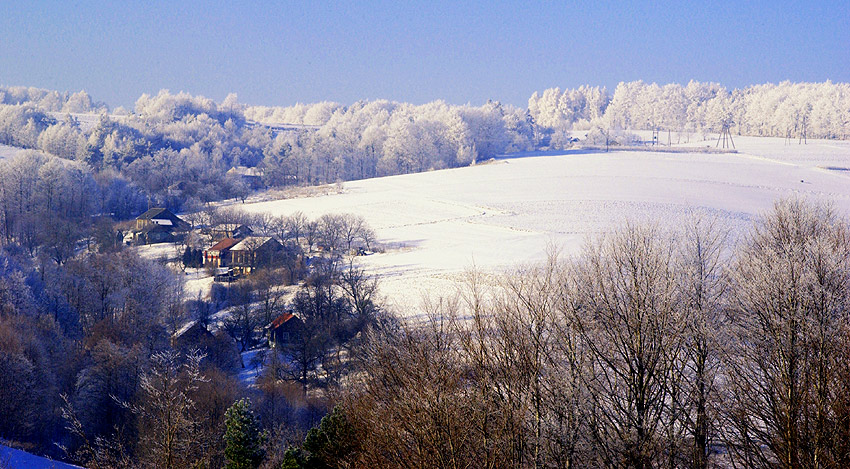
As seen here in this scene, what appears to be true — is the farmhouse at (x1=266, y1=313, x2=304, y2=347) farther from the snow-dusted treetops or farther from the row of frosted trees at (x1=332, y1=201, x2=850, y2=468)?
the snow-dusted treetops

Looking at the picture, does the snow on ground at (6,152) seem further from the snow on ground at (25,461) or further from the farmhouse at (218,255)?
the snow on ground at (25,461)

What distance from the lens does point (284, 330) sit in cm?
2475

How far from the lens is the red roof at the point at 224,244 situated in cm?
3621

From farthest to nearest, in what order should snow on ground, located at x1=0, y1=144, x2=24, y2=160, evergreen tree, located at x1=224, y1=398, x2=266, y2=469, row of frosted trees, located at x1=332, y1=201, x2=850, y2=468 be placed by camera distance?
snow on ground, located at x1=0, y1=144, x2=24, y2=160, evergreen tree, located at x1=224, y1=398, x2=266, y2=469, row of frosted trees, located at x1=332, y1=201, x2=850, y2=468

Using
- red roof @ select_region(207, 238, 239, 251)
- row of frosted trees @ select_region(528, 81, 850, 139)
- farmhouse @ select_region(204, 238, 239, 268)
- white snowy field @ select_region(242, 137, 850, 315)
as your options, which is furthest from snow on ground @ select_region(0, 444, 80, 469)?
row of frosted trees @ select_region(528, 81, 850, 139)

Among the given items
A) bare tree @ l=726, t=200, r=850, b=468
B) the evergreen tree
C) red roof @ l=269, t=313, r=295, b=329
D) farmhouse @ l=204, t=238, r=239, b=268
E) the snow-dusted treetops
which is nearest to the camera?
bare tree @ l=726, t=200, r=850, b=468

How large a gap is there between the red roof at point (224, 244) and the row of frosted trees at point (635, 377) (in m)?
26.1

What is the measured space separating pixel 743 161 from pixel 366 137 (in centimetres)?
4127

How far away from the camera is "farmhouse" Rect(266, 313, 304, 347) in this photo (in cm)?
2427

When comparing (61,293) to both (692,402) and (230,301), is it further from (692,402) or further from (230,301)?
(692,402)

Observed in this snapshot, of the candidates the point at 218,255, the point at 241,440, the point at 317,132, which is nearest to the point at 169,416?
the point at 241,440

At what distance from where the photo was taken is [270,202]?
52.1 meters

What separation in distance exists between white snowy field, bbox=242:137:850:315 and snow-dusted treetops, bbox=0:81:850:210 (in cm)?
1236

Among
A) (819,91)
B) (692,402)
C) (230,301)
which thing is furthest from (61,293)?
(819,91)
